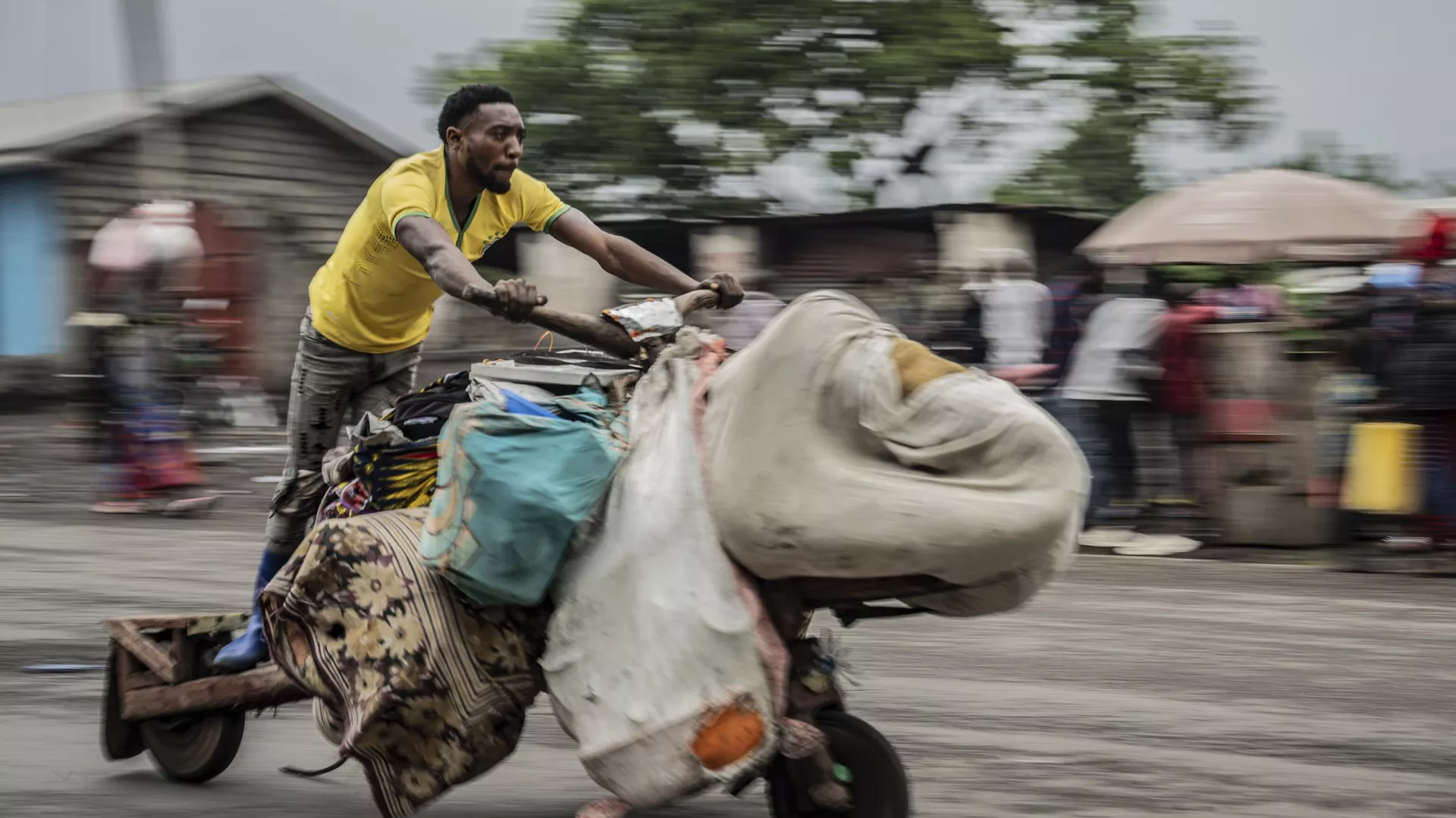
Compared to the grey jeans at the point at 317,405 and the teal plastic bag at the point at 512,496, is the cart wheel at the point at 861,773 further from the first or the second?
the grey jeans at the point at 317,405

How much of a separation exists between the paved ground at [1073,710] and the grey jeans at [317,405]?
858mm

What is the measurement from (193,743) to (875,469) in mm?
2792

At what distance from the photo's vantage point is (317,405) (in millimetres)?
5078

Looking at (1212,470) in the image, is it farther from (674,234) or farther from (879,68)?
(879,68)

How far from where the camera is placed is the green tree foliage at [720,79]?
85.6 feet

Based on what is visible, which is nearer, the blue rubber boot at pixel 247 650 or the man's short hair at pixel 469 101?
the man's short hair at pixel 469 101

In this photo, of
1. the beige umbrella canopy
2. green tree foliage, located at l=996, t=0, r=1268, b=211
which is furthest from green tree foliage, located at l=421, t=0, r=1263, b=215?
the beige umbrella canopy

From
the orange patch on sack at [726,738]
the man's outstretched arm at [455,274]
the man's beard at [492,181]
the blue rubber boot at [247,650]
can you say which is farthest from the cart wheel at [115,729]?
the orange patch on sack at [726,738]

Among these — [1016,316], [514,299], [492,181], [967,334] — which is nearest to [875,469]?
[514,299]

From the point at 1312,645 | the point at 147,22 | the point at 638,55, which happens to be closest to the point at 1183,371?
the point at 1312,645

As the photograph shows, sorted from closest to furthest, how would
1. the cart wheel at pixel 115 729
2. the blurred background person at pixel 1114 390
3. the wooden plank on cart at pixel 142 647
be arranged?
the wooden plank on cart at pixel 142 647, the cart wheel at pixel 115 729, the blurred background person at pixel 1114 390

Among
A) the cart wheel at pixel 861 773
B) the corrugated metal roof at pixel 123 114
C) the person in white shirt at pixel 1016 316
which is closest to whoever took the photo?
the cart wheel at pixel 861 773

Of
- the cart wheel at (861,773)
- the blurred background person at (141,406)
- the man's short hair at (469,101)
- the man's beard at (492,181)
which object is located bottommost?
the blurred background person at (141,406)

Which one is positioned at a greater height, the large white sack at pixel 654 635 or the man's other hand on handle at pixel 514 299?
the man's other hand on handle at pixel 514 299
